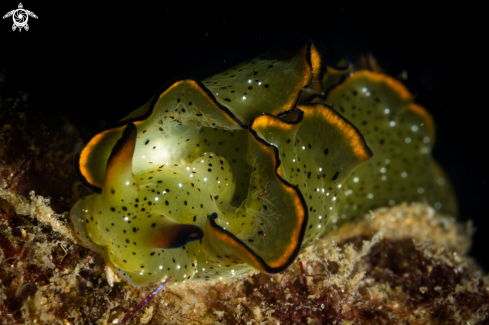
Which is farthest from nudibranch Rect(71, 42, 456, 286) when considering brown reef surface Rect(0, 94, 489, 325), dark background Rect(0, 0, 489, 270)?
dark background Rect(0, 0, 489, 270)

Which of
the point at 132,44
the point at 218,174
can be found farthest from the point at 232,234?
the point at 132,44

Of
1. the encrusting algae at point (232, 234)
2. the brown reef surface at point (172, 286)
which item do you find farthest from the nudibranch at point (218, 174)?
the brown reef surface at point (172, 286)

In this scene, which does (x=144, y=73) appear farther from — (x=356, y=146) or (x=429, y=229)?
(x=429, y=229)

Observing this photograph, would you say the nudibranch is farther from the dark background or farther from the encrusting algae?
the dark background

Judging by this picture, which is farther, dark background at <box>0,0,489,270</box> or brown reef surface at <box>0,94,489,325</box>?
dark background at <box>0,0,489,270</box>

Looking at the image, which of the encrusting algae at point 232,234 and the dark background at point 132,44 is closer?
the encrusting algae at point 232,234

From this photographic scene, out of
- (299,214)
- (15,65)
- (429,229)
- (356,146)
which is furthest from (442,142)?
(15,65)

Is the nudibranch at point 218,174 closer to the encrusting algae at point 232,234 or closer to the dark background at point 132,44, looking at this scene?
the encrusting algae at point 232,234
